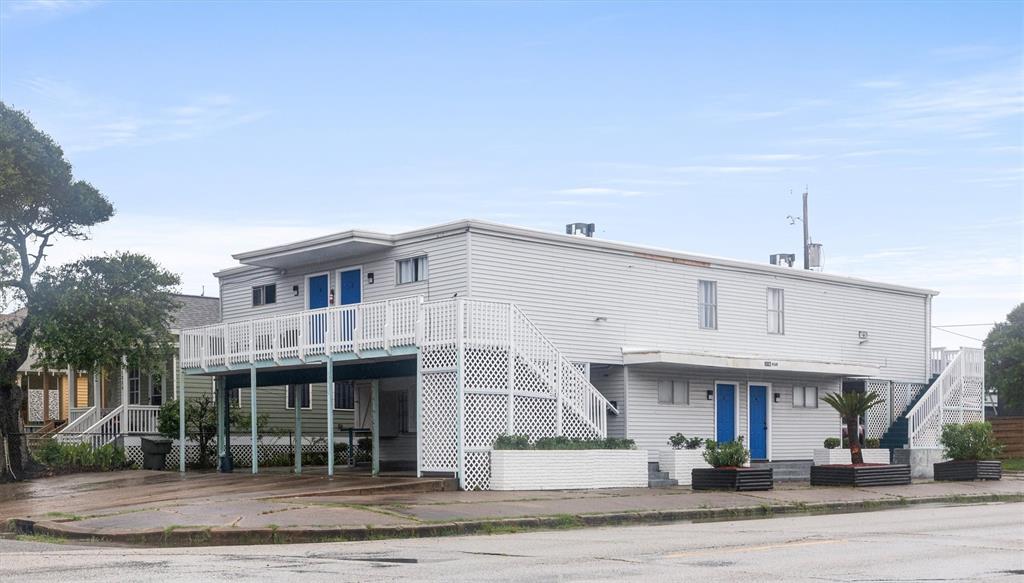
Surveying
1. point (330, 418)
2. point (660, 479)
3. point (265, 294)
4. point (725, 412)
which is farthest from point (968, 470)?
point (265, 294)

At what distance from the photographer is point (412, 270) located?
99.0 feet

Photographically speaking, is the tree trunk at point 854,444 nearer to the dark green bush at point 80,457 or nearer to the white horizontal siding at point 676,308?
the white horizontal siding at point 676,308

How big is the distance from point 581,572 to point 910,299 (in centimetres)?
3069

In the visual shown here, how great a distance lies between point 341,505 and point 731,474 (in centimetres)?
Result: 909

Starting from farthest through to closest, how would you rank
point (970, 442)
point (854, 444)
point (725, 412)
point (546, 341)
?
point (725, 412) < point (970, 442) < point (854, 444) < point (546, 341)

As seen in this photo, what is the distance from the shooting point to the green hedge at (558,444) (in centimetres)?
2570

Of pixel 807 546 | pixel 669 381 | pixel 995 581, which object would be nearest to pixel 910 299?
pixel 669 381

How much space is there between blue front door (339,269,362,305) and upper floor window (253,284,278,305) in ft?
9.53

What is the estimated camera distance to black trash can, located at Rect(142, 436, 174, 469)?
3403cm

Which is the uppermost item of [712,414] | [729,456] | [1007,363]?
[1007,363]

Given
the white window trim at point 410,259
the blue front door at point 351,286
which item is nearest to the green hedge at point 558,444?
the white window trim at point 410,259

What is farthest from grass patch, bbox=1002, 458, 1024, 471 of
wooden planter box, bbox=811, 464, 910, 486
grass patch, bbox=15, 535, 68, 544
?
grass patch, bbox=15, 535, 68, 544

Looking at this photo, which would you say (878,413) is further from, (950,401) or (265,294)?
(265,294)

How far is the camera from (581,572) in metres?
12.0
